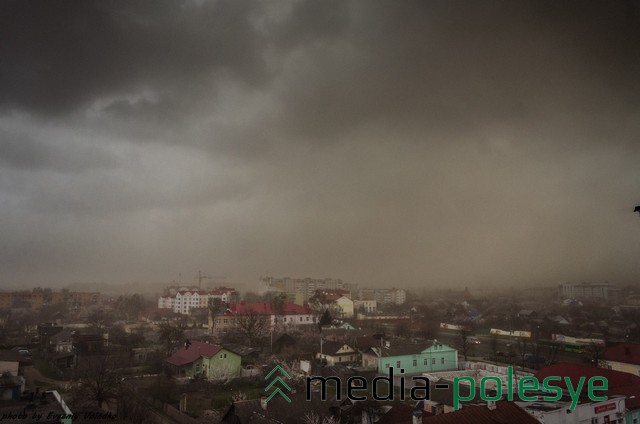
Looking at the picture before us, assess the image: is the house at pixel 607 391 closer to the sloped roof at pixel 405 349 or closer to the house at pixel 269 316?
the sloped roof at pixel 405 349

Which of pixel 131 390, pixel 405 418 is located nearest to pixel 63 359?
pixel 131 390

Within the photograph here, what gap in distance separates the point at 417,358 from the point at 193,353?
28.5 feet

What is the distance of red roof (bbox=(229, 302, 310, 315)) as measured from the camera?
30.7 meters

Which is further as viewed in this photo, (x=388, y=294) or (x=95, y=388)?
(x=388, y=294)

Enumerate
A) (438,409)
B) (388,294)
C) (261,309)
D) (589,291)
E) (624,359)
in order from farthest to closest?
(388,294) → (589,291) → (261,309) → (624,359) → (438,409)

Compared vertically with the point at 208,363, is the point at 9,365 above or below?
above

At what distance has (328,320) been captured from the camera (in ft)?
100

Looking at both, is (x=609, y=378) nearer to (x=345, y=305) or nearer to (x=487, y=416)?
(x=487, y=416)

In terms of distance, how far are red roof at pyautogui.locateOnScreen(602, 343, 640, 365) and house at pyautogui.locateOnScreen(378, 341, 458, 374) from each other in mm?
5535

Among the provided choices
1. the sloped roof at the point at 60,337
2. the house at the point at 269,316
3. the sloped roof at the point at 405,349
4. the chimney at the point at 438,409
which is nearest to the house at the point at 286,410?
the chimney at the point at 438,409

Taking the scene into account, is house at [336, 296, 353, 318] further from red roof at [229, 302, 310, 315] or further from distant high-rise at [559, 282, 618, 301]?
distant high-rise at [559, 282, 618, 301]

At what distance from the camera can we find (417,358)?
17.7m

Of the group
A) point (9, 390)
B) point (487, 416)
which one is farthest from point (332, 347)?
point (487, 416)

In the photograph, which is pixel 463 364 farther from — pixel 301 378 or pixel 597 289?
pixel 597 289
